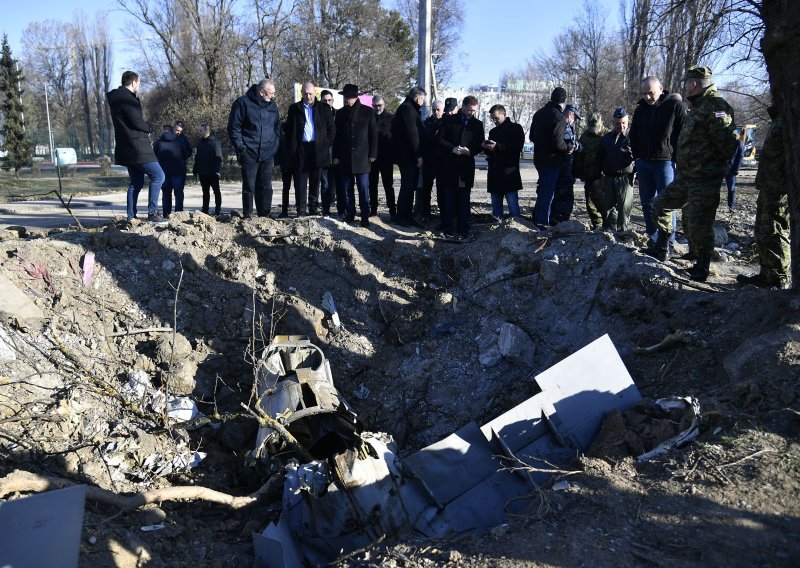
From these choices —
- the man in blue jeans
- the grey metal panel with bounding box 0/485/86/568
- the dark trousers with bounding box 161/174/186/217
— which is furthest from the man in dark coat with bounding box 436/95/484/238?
the grey metal panel with bounding box 0/485/86/568

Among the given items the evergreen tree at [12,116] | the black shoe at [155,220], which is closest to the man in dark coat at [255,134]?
the black shoe at [155,220]

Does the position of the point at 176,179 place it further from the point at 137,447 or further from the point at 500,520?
the point at 500,520

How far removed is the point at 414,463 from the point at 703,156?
3886 millimetres

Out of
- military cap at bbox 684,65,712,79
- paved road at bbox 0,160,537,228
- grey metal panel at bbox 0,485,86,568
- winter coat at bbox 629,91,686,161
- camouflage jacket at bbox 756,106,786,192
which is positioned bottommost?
grey metal panel at bbox 0,485,86,568

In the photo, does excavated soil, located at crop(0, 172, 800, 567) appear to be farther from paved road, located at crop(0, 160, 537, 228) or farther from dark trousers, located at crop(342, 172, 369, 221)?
paved road, located at crop(0, 160, 537, 228)

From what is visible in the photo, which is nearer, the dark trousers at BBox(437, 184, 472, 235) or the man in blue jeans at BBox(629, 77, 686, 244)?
the man in blue jeans at BBox(629, 77, 686, 244)

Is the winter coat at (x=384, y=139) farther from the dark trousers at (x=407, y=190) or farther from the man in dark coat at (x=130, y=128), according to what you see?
the man in dark coat at (x=130, y=128)

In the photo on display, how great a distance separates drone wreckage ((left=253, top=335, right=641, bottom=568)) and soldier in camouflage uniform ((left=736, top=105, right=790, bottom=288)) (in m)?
1.88

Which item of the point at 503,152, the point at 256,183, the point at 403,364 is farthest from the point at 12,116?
the point at 403,364

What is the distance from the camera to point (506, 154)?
8477mm

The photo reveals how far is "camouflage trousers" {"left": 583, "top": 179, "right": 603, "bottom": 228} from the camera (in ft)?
28.1

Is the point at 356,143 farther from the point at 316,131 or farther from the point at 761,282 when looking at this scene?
the point at 761,282

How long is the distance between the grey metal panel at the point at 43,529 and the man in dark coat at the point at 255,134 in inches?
218

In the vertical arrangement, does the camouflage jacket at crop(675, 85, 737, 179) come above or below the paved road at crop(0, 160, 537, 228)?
above
